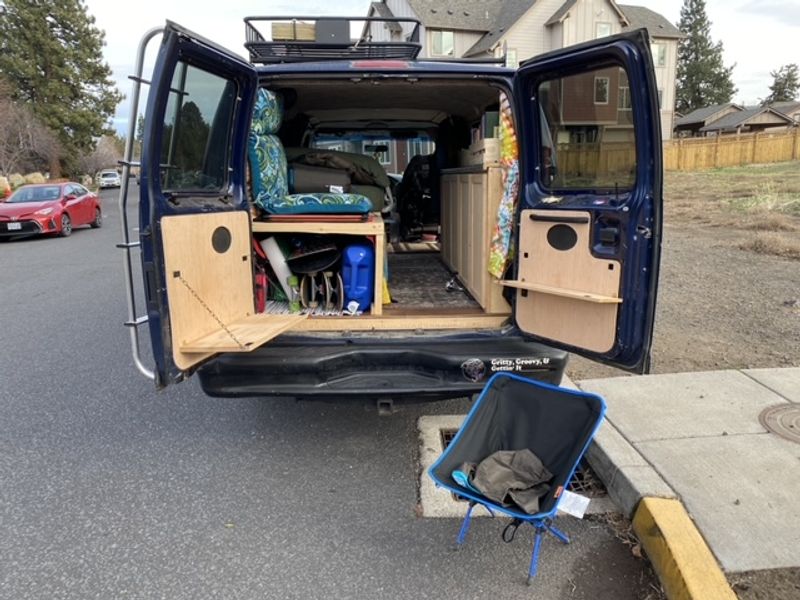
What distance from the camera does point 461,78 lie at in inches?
137

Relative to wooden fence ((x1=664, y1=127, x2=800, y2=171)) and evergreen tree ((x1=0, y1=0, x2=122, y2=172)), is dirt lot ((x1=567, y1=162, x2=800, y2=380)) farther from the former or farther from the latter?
evergreen tree ((x1=0, y1=0, x2=122, y2=172))

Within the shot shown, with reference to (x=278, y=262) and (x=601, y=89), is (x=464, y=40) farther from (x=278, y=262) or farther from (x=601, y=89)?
(x=601, y=89)

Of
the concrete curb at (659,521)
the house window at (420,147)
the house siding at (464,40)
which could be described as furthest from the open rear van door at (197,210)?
the house siding at (464,40)

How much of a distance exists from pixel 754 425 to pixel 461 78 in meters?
2.68

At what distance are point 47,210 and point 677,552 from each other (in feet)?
51.4

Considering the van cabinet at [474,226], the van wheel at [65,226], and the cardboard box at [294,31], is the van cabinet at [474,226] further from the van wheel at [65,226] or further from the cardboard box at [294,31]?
the van wheel at [65,226]

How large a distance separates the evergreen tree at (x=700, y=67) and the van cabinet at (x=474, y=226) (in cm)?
7130

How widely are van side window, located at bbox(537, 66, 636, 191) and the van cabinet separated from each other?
1.33 feet

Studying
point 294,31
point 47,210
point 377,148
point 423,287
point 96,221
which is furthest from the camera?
point 96,221

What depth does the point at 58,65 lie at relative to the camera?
1475 inches

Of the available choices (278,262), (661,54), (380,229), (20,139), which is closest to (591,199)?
(380,229)

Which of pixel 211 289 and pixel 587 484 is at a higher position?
pixel 211 289

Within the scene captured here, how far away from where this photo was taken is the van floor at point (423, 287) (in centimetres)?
385

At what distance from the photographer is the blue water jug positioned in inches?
146
